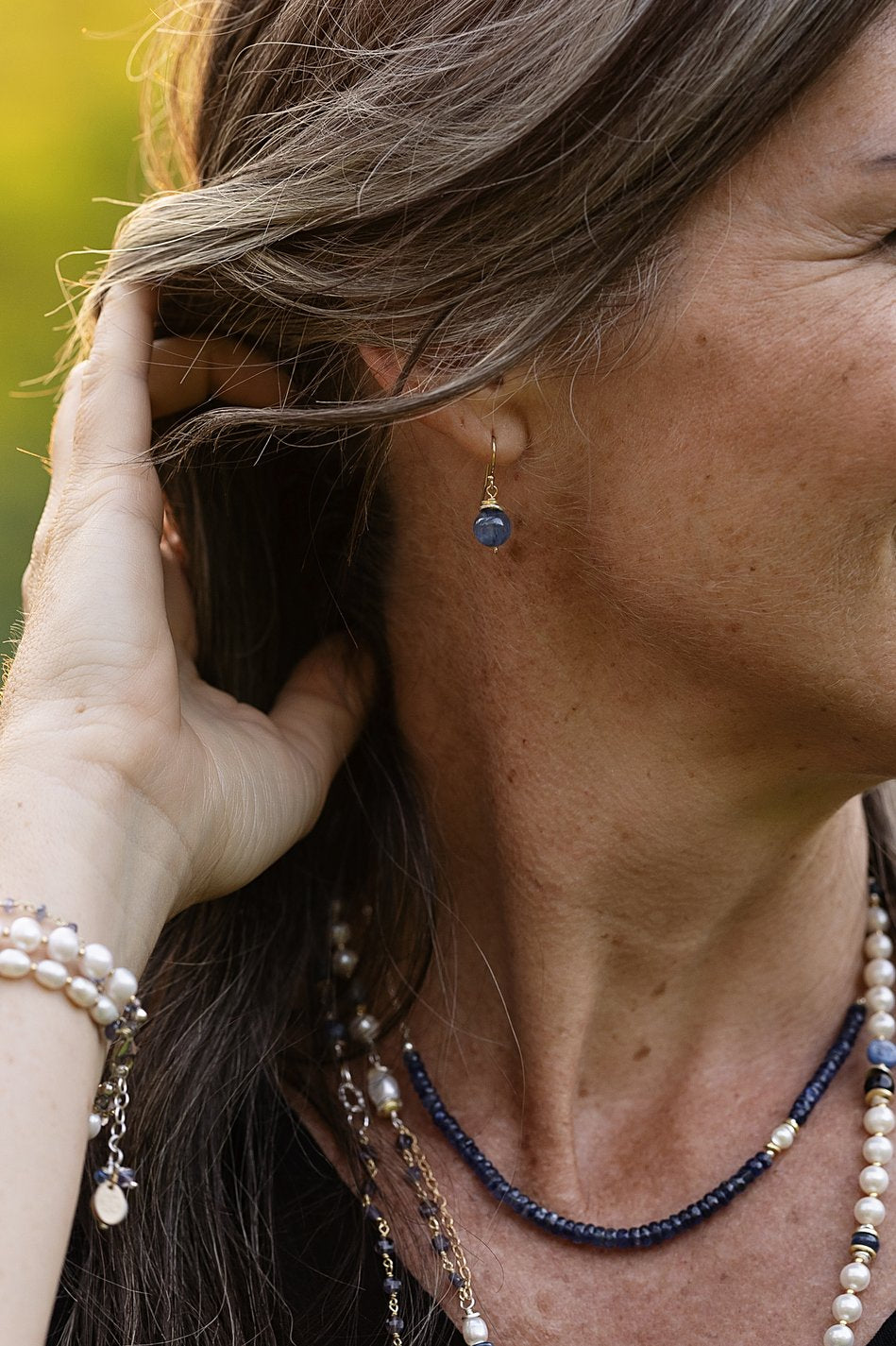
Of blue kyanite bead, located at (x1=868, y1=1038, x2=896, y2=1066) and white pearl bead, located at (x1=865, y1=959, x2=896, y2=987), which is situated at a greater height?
white pearl bead, located at (x1=865, y1=959, x2=896, y2=987)

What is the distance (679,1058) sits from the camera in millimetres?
1878

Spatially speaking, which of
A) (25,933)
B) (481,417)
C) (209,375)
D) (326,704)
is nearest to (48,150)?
(209,375)

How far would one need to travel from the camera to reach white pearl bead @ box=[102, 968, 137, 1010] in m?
1.54

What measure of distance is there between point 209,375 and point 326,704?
0.46 metres

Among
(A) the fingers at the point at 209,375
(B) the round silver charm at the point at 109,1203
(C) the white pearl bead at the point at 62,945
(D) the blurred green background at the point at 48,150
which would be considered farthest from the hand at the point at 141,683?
(D) the blurred green background at the point at 48,150

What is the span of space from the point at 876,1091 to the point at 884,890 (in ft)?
1.03

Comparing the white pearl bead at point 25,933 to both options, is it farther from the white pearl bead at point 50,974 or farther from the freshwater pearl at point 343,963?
the freshwater pearl at point 343,963

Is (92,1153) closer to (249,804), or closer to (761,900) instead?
(249,804)

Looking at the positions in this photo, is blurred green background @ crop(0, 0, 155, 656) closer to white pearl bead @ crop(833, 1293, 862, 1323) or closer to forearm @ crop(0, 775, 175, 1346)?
forearm @ crop(0, 775, 175, 1346)

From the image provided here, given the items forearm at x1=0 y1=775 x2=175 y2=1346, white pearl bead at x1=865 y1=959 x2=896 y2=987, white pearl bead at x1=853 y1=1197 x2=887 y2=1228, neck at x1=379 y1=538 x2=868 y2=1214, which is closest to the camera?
forearm at x1=0 y1=775 x2=175 y2=1346

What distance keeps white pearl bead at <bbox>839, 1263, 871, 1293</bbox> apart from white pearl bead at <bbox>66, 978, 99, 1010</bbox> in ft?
2.79

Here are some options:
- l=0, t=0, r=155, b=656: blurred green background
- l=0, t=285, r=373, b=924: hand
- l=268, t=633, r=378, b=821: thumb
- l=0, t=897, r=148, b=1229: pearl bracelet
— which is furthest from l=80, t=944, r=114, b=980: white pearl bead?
l=0, t=0, r=155, b=656: blurred green background

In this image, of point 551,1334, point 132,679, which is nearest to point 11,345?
point 132,679

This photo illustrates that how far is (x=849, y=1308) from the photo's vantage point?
5.20 feet
